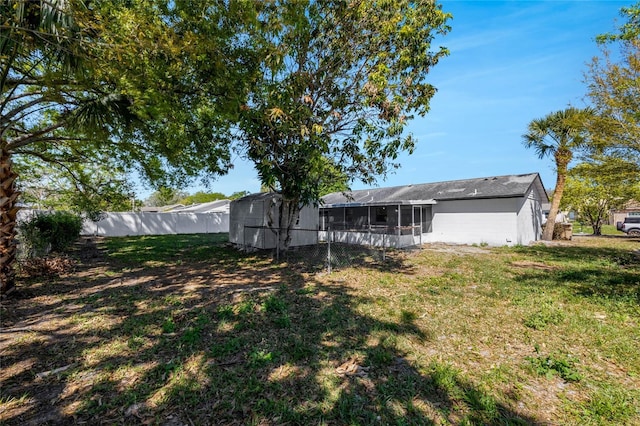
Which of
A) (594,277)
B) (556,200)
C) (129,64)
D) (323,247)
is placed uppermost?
(129,64)

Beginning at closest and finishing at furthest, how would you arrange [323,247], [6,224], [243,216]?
[6,224] → [323,247] → [243,216]

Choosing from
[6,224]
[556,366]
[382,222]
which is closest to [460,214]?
[382,222]

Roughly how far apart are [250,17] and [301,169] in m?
3.81

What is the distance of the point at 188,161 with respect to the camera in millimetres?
9727

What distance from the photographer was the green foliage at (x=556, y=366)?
11.3ft

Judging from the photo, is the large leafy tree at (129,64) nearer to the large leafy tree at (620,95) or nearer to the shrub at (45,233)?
the shrub at (45,233)

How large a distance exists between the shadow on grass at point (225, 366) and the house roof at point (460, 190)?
31.7 feet

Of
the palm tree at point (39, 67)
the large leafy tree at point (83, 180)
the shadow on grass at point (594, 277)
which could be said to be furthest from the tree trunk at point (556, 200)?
the large leafy tree at point (83, 180)

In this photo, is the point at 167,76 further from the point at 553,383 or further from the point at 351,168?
the point at 553,383

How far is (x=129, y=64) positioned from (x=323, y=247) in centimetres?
1156

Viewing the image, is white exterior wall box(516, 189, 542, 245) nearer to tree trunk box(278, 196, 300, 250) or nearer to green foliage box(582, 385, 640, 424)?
tree trunk box(278, 196, 300, 250)

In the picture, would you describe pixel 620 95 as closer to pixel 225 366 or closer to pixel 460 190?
pixel 460 190

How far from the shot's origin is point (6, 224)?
622 cm

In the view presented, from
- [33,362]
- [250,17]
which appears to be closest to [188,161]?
[250,17]
